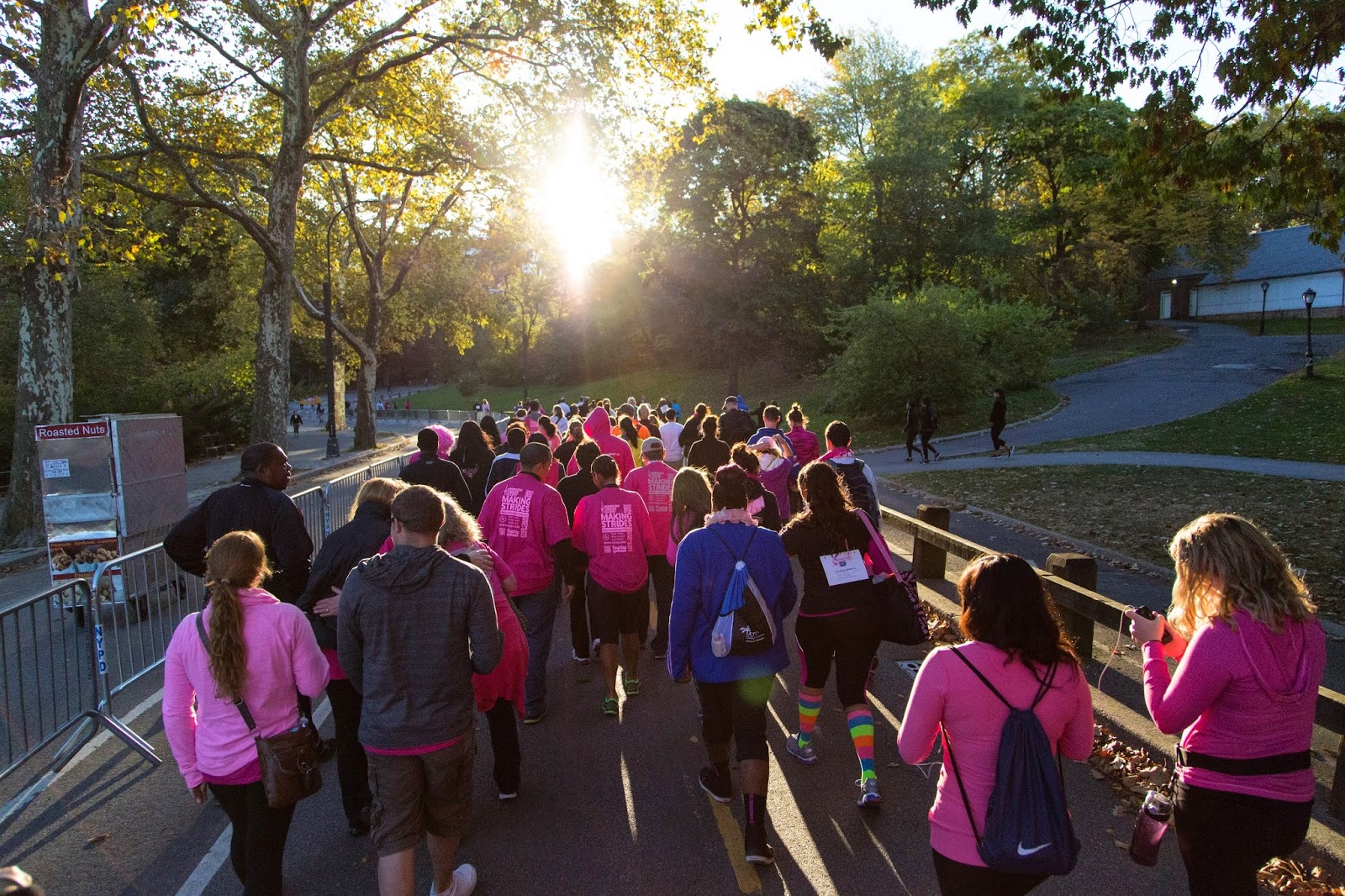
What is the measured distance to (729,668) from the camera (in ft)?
13.9

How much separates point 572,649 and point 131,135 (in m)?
18.5

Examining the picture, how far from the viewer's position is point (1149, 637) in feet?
9.68

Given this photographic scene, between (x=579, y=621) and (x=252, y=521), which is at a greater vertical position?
(x=252, y=521)

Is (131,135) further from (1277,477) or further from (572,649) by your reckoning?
(1277,477)

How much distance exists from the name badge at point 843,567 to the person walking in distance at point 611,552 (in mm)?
1713

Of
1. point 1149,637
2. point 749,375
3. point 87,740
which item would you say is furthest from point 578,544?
point 749,375

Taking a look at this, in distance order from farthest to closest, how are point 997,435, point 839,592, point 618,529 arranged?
point 997,435 → point 618,529 → point 839,592

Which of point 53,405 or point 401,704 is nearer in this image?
point 401,704

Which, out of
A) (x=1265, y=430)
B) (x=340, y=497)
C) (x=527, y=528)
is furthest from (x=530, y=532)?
(x=1265, y=430)

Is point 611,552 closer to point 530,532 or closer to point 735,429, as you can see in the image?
point 530,532

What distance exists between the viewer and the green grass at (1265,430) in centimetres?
1873

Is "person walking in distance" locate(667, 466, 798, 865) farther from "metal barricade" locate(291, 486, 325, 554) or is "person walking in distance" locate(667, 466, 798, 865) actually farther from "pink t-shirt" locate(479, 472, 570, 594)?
"metal barricade" locate(291, 486, 325, 554)

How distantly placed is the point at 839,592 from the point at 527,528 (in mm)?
2138

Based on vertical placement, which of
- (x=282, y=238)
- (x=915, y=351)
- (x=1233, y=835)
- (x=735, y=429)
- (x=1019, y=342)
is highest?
(x=282, y=238)
